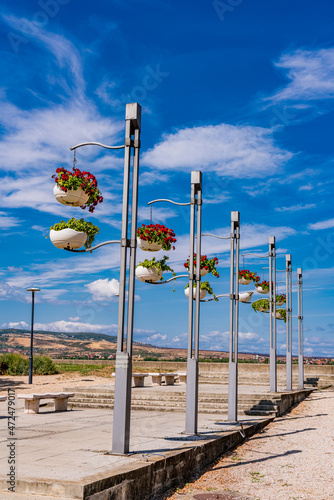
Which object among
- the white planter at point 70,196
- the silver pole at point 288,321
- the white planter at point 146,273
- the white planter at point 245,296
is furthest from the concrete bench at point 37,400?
the silver pole at point 288,321

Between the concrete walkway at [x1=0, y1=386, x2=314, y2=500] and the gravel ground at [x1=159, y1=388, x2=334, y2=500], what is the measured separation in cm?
34

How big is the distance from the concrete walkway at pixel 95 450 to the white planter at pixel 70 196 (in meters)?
4.40

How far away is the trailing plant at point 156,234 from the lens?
1257 cm

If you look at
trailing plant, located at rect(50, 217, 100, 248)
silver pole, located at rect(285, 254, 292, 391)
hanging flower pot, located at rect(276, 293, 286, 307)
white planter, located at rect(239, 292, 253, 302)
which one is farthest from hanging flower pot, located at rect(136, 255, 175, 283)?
hanging flower pot, located at rect(276, 293, 286, 307)

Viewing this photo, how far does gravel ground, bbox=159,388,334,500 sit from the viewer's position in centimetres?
891

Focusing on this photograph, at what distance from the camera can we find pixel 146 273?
1301 cm

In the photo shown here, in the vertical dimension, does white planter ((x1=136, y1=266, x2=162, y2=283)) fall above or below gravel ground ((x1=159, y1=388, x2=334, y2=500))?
above

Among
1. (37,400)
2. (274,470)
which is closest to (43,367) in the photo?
(37,400)

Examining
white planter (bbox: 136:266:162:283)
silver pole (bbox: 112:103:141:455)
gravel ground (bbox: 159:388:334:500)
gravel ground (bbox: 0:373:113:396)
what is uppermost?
white planter (bbox: 136:266:162:283)

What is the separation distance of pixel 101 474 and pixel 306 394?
21618 millimetres

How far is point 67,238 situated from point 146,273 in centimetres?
373

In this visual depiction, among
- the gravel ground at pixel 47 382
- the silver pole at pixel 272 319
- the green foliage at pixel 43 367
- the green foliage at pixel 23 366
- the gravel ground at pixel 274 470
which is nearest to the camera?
the gravel ground at pixel 274 470

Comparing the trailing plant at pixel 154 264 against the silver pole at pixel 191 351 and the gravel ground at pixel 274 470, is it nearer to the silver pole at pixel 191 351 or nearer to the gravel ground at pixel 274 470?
the silver pole at pixel 191 351

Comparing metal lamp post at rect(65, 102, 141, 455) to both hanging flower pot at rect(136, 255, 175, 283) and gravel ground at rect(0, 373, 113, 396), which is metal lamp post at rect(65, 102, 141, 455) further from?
gravel ground at rect(0, 373, 113, 396)
